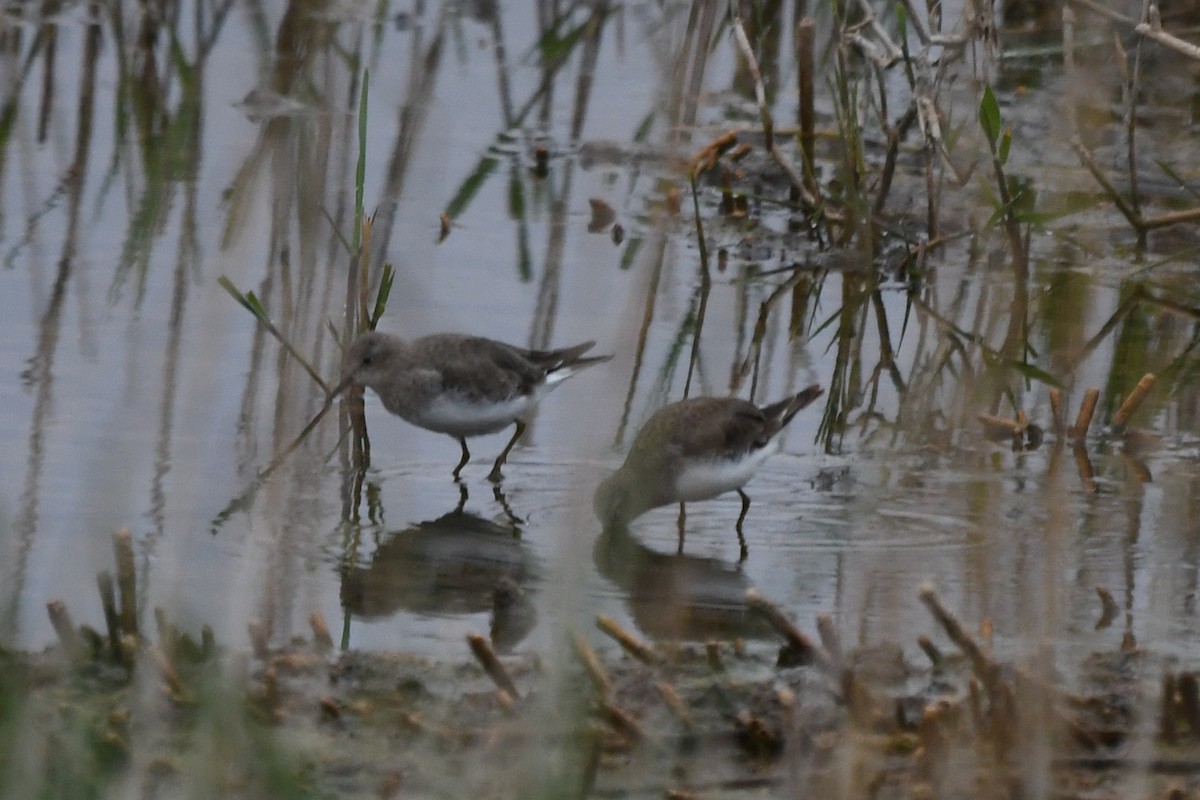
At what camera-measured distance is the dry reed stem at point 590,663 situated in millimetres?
4328

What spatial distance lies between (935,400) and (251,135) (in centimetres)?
437

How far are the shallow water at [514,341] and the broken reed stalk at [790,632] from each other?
14.2 inches

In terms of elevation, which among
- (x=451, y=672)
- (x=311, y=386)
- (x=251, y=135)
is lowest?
(x=451, y=672)

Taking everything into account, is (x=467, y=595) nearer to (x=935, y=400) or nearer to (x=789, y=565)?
(x=789, y=565)

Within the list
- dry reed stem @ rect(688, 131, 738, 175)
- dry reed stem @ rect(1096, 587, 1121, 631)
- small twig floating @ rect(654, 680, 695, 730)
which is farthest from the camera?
dry reed stem @ rect(688, 131, 738, 175)

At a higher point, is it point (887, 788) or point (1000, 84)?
point (1000, 84)

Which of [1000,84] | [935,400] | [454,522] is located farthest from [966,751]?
[1000,84]

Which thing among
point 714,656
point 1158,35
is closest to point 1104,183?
point 1158,35

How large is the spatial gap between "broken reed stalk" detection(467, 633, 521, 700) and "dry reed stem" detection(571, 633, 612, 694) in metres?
0.18

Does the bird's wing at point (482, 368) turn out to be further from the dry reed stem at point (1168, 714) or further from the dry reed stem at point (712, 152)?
the dry reed stem at point (1168, 714)

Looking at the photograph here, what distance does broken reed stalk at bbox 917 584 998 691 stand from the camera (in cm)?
428

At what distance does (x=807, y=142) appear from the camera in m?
8.93

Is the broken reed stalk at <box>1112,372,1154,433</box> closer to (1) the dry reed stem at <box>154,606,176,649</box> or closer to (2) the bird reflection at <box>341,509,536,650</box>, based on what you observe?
(2) the bird reflection at <box>341,509,536,650</box>

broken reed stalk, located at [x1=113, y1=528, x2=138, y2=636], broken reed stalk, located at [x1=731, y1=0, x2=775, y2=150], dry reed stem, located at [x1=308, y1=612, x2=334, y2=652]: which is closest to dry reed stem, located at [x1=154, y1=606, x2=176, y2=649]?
broken reed stalk, located at [x1=113, y1=528, x2=138, y2=636]
